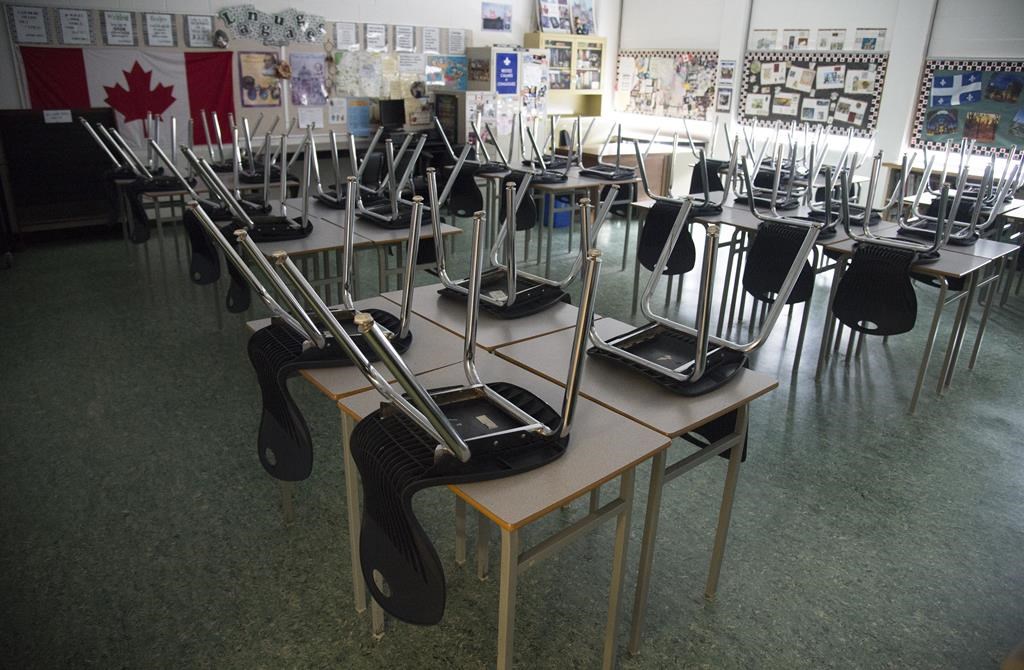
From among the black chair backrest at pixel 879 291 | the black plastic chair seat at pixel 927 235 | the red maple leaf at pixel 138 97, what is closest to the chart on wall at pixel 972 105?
the black plastic chair seat at pixel 927 235

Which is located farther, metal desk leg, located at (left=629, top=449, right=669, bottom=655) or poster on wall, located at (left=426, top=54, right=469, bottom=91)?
poster on wall, located at (left=426, top=54, right=469, bottom=91)

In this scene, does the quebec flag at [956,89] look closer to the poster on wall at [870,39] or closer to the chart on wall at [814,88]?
the chart on wall at [814,88]

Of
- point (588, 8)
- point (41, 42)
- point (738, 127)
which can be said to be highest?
point (588, 8)

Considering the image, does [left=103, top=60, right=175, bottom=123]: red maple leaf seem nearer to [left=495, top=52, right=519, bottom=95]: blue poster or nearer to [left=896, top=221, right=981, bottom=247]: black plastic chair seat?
[left=495, top=52, right=519, bottom=95]: blue poster

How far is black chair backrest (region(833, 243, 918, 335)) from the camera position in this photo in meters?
2.88

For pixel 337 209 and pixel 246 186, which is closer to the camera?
pixel 337 209

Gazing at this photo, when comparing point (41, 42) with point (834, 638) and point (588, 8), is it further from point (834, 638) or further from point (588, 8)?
point (834, 638)

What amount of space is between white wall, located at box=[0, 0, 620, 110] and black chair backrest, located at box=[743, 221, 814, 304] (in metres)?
4.90

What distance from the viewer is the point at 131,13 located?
5.56m

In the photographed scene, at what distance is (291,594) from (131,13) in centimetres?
540

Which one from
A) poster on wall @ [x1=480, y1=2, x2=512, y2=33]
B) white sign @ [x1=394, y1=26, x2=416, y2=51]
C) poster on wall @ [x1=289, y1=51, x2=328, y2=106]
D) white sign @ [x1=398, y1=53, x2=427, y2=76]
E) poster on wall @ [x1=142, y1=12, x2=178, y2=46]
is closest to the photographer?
poster on wall @ [x1=142, y1=12, x2=178, y2=46]

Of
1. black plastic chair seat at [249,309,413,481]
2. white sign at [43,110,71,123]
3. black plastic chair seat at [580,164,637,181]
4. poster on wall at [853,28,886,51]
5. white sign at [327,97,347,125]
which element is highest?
poster on wall at [853,28,886,51]

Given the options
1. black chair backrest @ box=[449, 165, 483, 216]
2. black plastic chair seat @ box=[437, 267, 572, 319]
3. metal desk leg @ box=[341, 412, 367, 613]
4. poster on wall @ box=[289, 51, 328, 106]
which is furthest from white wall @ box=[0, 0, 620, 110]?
metal desk leg @ box=[341, 412, 367, 613]

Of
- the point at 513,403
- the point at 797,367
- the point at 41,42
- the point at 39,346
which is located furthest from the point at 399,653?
the point at 41,42
